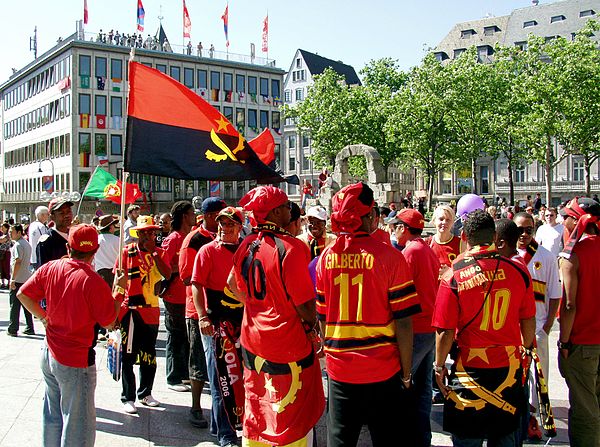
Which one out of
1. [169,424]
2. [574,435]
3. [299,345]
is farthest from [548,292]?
[169,424]

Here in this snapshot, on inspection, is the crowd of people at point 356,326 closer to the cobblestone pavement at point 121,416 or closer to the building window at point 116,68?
the cobblestone pavement at point 121,416

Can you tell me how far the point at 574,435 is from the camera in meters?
4.98

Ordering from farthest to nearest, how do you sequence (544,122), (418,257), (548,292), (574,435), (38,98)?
(38,98) → (544,122) → (548,292) → (418,257) → (574,435)

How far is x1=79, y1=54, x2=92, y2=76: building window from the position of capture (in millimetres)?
58875

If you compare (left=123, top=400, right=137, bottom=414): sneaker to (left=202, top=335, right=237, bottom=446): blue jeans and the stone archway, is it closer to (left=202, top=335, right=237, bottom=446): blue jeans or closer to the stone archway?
(left=202, top=335, right=237, bottom=446): blue jeans

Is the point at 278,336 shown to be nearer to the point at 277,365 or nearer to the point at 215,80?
the point at 277,365

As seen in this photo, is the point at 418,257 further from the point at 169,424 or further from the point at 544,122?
the point at 544,122

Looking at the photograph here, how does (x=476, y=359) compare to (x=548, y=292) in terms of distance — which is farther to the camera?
(x=548, y=292)

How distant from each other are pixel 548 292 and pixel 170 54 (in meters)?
60.7

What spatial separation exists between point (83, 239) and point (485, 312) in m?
2.88

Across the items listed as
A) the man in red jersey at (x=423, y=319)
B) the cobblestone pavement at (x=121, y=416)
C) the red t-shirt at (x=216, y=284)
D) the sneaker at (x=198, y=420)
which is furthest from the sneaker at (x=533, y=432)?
the sneaker at (x=198, y=420)

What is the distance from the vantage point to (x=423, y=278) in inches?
210

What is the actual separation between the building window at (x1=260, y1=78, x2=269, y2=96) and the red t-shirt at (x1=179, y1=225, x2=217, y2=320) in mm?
64158

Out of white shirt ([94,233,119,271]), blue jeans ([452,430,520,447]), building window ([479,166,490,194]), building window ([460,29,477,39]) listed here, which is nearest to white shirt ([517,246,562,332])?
blue jeans ([452,430,520,447])
